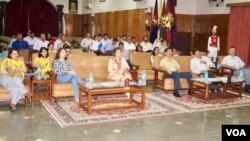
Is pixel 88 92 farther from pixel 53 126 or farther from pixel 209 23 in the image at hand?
pixel 209 23

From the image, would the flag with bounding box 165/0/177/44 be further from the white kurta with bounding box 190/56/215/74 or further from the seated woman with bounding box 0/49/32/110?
the seated woman with bounding box 0/49/32/110

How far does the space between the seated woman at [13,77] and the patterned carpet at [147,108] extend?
563mm

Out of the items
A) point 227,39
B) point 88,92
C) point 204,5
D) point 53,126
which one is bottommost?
point 53,126

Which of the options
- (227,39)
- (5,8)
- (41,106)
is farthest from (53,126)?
(5,8)

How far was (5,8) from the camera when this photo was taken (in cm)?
1853

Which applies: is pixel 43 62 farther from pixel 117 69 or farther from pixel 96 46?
pixel 96 46

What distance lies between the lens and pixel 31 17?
787 inches

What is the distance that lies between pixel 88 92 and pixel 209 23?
833 cm

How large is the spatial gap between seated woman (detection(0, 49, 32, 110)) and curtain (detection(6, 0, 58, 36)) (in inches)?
552

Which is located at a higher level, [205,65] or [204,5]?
[204,5]


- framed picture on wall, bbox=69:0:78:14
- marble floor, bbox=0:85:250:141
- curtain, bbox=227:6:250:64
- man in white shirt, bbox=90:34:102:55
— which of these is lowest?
marble floor, bbox=0:85:250:141

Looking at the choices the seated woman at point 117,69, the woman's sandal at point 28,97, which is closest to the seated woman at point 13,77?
the woman's sandal at point 28,97

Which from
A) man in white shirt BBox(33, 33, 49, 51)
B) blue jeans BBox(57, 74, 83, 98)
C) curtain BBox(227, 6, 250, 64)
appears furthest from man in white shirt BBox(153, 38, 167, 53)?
blue jeans BBox(57, 74, 83, 98)

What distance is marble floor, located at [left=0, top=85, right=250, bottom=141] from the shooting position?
15.1ft
